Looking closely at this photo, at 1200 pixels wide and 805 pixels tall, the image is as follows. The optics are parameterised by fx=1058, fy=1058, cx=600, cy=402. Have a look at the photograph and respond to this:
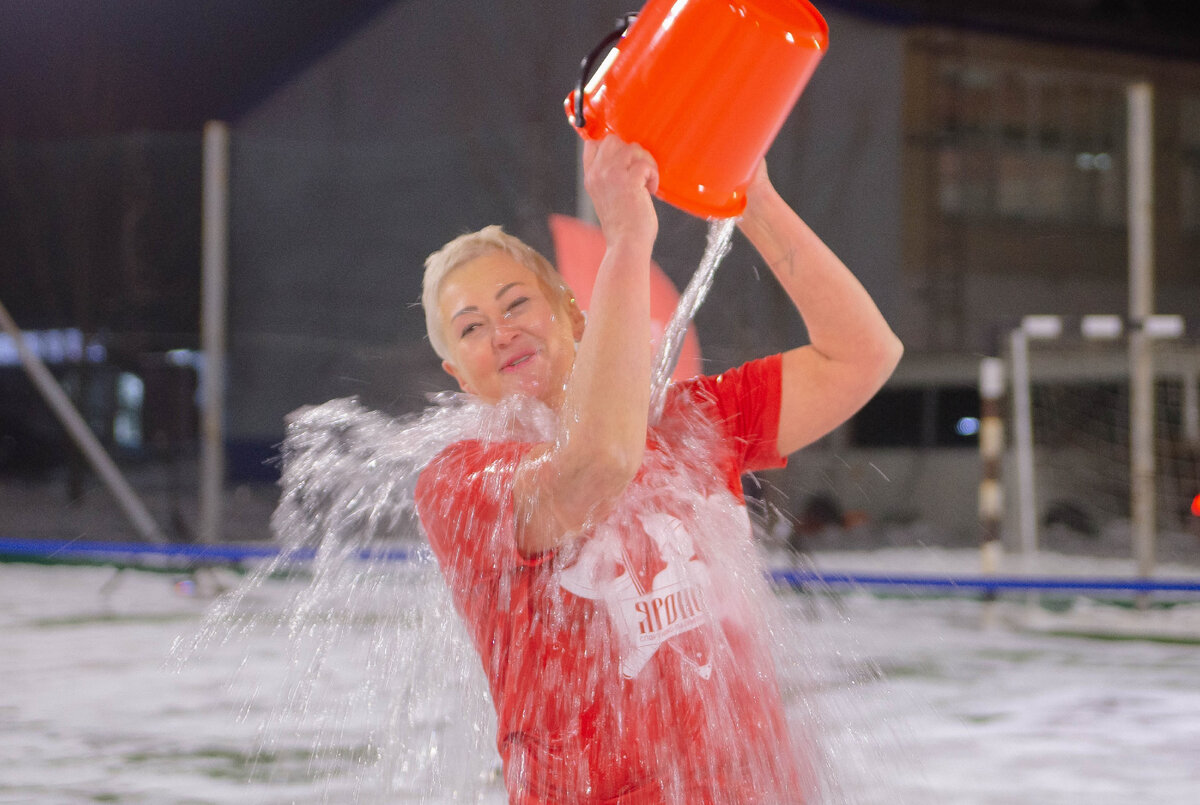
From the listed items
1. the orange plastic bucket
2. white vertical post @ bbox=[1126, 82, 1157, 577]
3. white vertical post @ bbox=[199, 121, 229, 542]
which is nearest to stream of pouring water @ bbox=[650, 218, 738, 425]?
the orange plastic bucket

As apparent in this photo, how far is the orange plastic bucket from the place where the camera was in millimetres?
1256

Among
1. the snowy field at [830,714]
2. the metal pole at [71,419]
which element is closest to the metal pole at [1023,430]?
the snowy field at [830,714]

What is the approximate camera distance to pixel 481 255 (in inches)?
54.9

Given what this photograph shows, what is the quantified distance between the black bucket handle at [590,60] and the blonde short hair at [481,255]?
191 mm

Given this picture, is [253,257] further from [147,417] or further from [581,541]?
[581,541]

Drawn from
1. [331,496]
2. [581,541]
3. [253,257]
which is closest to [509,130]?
[253,257]

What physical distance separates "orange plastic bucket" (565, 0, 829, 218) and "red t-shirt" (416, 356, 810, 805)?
39cm

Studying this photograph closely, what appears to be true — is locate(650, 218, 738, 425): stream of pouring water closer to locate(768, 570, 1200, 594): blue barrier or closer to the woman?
the woman

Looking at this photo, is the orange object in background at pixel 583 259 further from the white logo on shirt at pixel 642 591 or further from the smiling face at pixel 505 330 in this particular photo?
the white logo on shirt at pixel 642 591

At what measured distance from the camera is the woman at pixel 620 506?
1.13 meters

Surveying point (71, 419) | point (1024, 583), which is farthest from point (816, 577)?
point (71, 419)

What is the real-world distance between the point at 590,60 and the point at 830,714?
2360 mm

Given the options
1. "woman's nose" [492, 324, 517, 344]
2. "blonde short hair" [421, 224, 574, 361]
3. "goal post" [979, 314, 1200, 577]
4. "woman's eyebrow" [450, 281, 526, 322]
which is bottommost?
"goal post" [979, 314, 1200, 577]

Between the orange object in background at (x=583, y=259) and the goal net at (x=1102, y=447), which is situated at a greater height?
the orange object in background at (x=583, y=259)
